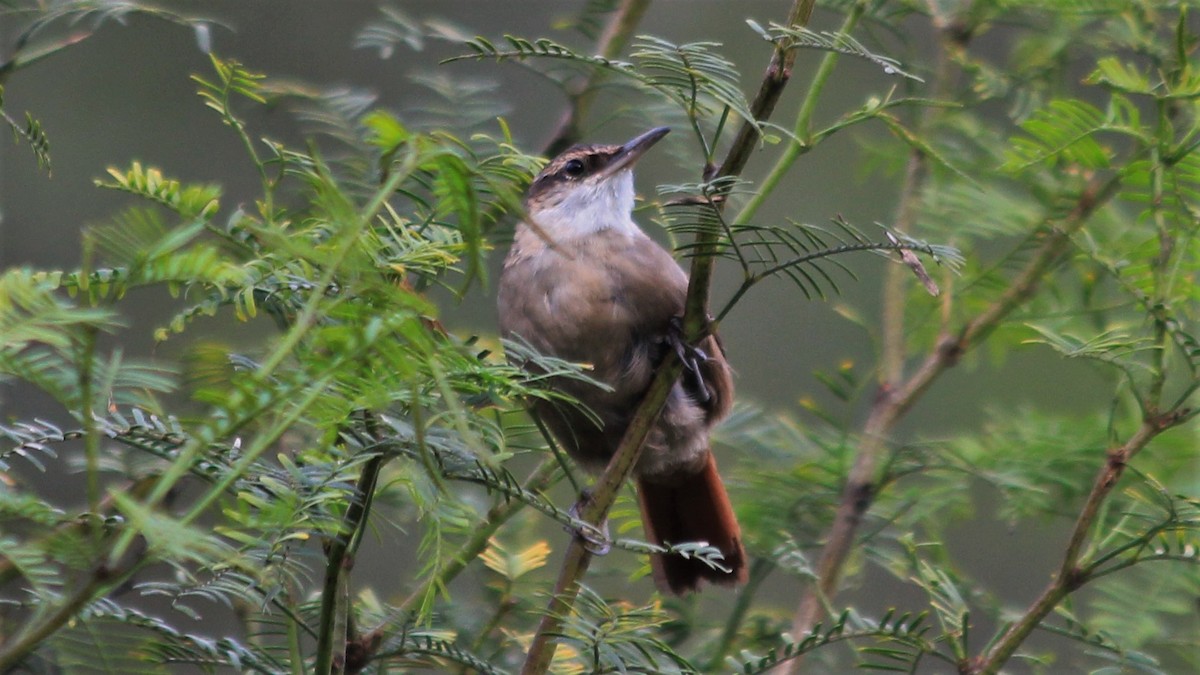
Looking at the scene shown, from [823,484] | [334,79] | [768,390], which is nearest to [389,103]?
[334,79]

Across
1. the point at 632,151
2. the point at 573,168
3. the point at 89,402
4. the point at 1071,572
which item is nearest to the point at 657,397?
the point at 1071,572

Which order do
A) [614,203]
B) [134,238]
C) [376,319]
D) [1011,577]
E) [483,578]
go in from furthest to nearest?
1. [1011,577]
2. [614,203]
3. [483,578]
4. [134,238]
5. [376,319]

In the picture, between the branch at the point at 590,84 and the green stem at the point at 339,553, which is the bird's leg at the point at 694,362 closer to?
the branch at the point at 590,84

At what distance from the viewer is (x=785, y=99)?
282 inches

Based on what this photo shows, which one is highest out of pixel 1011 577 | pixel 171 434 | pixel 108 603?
pixel 171 434

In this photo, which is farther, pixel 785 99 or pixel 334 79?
pixel 334 79

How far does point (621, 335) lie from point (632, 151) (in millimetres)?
552

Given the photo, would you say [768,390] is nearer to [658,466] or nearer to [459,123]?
[658,466]

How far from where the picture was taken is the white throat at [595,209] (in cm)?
344

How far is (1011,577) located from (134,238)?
6613 mm

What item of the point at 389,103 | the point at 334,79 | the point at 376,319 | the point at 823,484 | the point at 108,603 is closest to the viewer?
the point at 376,319

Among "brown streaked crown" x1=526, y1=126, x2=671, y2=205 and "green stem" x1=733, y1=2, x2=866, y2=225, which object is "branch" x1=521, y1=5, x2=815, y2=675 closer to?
"green stem" x1=733, y1=2, x2=866, y2=225

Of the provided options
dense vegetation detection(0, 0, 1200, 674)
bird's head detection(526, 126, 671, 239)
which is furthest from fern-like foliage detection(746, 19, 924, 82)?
bird's head detection(526, 126, 671, 239)

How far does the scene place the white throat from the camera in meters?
3.44
